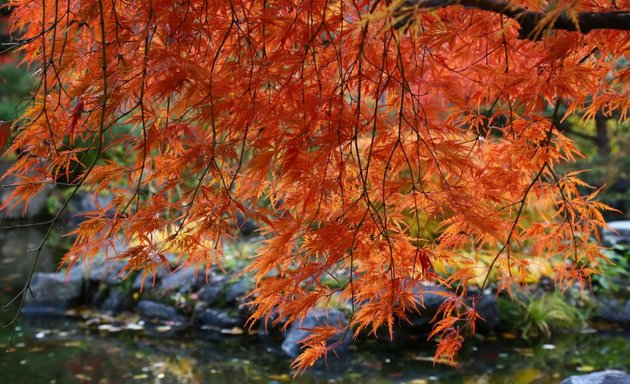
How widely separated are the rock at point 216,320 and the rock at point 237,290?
106mm

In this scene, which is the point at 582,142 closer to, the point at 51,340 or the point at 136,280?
the point at 136,280

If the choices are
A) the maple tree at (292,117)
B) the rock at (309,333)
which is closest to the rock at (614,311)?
the rock at (309,333)

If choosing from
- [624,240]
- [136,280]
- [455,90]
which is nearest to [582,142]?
[624,240]

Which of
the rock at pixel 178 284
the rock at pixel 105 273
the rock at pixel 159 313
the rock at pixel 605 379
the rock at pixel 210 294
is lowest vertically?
the rock at pixel 605 379

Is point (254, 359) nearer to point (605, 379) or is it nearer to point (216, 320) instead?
point (216, 320)

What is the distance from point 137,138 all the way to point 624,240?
6.47 meters

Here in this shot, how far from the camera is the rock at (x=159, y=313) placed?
554cm

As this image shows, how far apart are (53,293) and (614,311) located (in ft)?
14.5

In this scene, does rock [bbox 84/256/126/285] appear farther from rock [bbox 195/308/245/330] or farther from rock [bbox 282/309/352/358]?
rock [bbox 282/309/352/358]

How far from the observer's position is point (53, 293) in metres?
5.98

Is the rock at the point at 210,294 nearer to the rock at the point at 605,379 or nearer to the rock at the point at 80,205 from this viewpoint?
the rock at the point at 605,379

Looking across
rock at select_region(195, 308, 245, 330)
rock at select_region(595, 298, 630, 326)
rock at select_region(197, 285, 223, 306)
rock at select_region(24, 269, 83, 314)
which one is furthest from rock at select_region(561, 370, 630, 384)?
rock at select_region(24, 269, 83, 314)

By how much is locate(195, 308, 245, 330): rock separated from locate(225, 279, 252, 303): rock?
0.11 m

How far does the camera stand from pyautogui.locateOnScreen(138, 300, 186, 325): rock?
5539 millimetres
